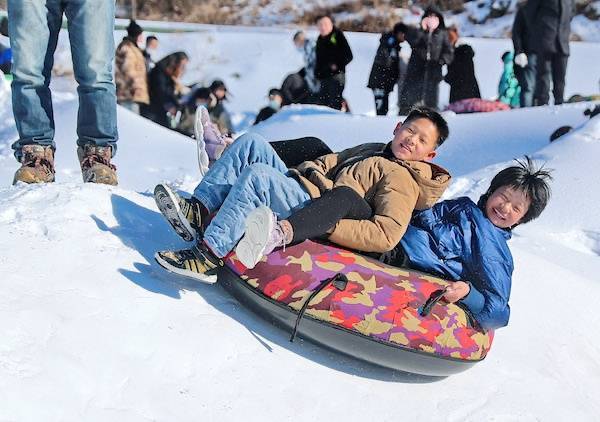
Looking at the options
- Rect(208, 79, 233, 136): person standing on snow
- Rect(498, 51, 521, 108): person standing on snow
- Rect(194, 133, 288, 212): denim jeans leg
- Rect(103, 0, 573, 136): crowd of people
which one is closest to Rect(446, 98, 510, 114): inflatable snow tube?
Rect(103, 0, 573, 136): crowd of people

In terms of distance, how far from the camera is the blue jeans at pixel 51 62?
124 inches

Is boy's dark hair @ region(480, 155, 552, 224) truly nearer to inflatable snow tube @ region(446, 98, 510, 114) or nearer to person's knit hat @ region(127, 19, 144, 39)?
inflatable snow tube @ region(446, 98, 510, 114)

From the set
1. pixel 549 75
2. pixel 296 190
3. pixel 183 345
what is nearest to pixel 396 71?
pixel 549 75

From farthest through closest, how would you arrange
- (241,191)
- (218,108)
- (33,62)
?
1. (218,108)
2. (33,62)
3. (241,191)

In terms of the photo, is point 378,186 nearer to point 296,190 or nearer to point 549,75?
point 296,190

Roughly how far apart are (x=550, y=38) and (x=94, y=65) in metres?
5.25

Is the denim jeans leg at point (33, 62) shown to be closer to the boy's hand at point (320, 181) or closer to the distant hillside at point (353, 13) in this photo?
the boy's hand at point (320, 181)

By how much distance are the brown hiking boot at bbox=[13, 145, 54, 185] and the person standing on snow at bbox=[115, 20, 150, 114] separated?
4.95 metres

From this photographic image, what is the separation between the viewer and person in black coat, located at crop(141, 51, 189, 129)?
328 inches

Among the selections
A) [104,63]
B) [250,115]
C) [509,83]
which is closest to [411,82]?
[509,83]

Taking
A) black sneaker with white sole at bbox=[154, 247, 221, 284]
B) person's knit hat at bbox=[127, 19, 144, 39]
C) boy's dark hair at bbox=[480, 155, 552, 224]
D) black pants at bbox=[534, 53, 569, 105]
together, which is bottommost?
person's knit hat at bbox=[127, 19, 144, 39]

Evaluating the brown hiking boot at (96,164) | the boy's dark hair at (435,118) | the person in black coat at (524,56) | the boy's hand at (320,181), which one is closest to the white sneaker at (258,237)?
the boy's hand at (320,181)

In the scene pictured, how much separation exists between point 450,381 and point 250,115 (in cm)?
846

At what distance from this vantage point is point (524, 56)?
24.8ft
